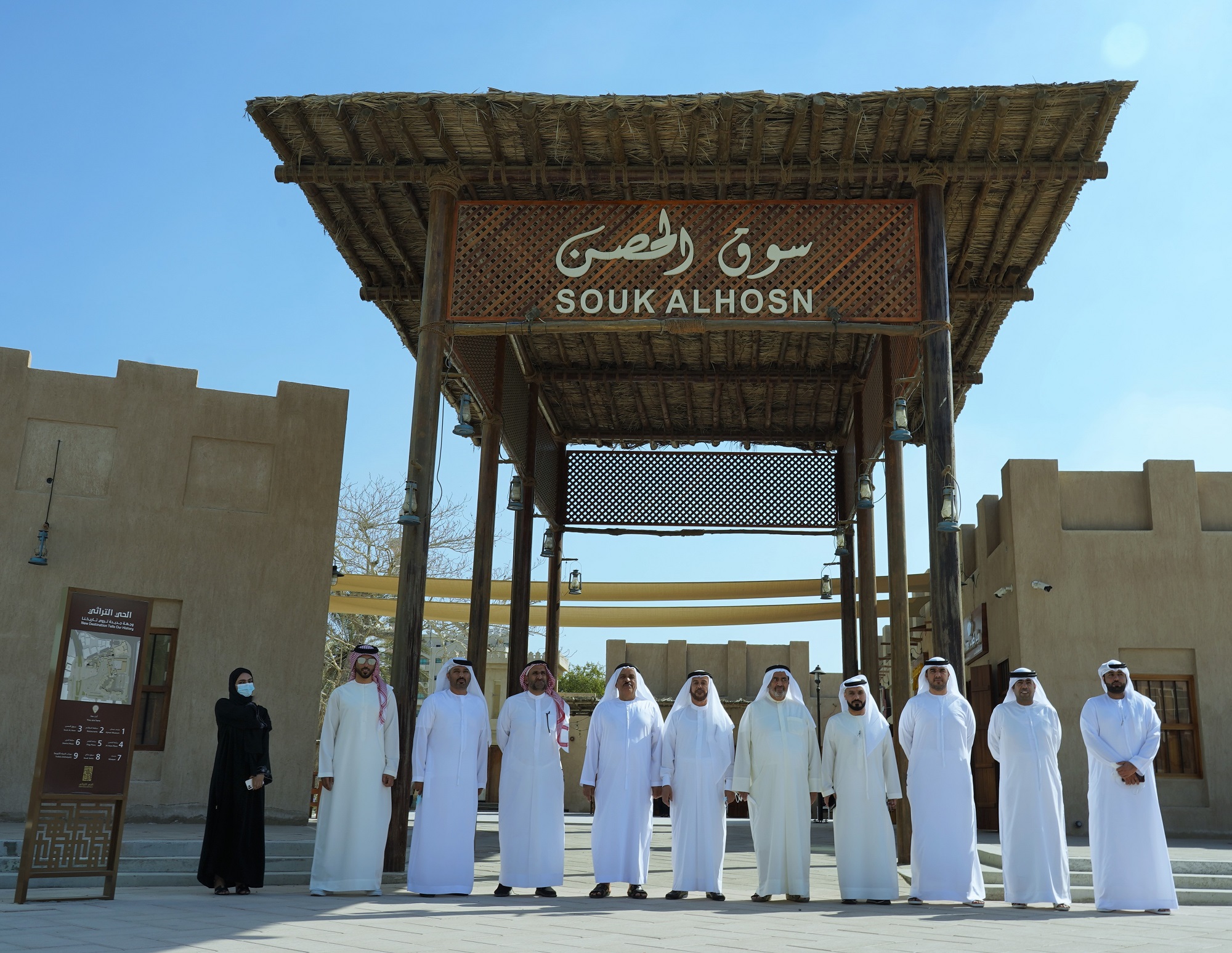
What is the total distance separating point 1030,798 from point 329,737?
165 inches

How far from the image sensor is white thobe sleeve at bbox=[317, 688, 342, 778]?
6.79 metres

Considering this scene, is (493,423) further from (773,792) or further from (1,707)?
(773,792)

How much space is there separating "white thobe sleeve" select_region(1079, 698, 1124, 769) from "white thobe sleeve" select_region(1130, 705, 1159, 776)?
0.31ft

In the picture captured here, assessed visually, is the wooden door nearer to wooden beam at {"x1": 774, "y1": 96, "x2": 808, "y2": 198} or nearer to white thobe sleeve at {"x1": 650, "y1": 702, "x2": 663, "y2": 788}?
white thobe sleeve at {"x1": 650, "y1": 702, "x2": 663, "y2": 788}

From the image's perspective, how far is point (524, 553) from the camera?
13.5 metres

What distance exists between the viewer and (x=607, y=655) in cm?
1841

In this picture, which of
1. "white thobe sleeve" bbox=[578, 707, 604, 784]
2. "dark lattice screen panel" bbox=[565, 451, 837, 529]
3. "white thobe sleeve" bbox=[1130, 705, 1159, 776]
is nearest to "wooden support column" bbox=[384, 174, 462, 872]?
"white thobe sleeve" bbox=[578, 707, 604, 784]

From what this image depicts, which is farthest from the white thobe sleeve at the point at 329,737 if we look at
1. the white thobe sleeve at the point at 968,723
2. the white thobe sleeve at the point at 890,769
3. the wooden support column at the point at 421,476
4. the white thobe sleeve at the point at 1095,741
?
the white thobe sleeve at the point at 1095,741

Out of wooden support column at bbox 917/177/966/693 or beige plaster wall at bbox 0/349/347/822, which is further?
beige plaster wall at bbox 0/349/347/822

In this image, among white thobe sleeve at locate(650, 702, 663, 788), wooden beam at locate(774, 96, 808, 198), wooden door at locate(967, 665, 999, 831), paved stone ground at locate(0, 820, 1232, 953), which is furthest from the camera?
wooden door at locate(967, 665, 999, 831)

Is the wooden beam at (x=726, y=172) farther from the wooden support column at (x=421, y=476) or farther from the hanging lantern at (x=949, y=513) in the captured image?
the hanging lantern at (x=949, y=513)

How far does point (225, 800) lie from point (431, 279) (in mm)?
3958

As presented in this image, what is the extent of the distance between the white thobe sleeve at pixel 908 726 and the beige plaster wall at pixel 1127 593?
4918 millimetres

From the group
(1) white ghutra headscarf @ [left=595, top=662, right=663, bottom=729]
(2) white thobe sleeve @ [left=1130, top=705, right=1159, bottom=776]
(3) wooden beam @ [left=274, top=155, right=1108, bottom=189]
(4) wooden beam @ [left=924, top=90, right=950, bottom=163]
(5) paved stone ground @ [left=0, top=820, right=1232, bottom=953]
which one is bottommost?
(5) paved stone ground @ [left=0, top=820, right=1232, bottom=953]
